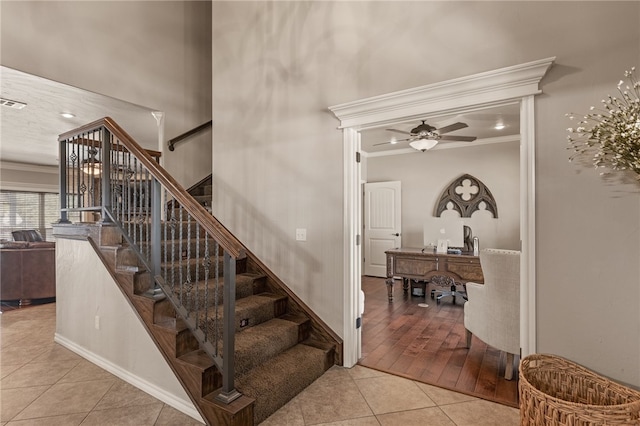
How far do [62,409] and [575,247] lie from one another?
3695 mm

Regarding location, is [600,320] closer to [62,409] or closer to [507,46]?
[507,46]

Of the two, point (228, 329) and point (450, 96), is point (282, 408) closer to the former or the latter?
point (228, 329)

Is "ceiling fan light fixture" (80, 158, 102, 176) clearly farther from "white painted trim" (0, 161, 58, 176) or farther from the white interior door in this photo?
"white painted trim" (0, 161, 58, 176)

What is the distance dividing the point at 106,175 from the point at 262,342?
2007 millimetres

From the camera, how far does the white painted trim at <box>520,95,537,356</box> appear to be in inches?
86.7

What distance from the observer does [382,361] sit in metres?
3.03

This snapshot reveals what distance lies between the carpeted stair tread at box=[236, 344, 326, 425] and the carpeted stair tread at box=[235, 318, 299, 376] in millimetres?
49

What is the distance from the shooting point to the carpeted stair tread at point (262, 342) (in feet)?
7.75

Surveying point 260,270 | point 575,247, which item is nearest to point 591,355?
point 575,247

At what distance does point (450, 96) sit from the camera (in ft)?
8.09

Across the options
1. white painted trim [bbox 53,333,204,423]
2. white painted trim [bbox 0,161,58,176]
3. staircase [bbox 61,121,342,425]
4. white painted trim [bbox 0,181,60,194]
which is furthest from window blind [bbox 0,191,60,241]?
staircase [bbox 61,121,342,425]

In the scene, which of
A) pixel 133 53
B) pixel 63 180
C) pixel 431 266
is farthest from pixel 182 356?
pixel 133 53

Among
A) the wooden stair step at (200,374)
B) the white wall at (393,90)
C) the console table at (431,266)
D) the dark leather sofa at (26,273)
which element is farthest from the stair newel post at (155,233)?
the dark leather sofa at (26,273)

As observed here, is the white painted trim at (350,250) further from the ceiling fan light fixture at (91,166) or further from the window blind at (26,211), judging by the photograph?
the window blind at (26,211)
